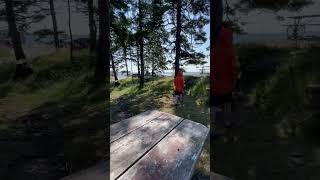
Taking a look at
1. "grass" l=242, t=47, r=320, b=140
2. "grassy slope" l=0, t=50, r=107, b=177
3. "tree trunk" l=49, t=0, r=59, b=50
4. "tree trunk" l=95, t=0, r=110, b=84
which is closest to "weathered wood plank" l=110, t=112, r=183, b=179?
"grassy slope" l=0, t=50, r=107, b=177

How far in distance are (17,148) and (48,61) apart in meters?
1.00

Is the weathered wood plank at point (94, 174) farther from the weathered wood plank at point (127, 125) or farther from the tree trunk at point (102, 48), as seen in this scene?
the tree trunk at point (102, 48)

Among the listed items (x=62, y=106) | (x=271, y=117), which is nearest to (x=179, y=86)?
(x=271, y=117)

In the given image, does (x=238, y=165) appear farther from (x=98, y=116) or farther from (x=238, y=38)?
(x=238, y=38)

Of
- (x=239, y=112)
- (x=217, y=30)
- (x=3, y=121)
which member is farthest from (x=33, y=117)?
(x=217, y=30)

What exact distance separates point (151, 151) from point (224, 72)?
3.71 metres

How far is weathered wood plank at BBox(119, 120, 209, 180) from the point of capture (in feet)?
9.62

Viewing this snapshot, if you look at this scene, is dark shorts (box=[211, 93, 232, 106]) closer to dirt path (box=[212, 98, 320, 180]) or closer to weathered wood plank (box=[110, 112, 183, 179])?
dirt path (box=[212, 98, 320, 180])

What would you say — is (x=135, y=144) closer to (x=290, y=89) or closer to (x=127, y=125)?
(x=127, y=125)

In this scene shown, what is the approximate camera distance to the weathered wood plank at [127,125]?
4.46 metres

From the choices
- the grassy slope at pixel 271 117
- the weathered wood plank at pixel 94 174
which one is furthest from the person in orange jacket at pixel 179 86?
the weathered wood plank at pixel 94 174

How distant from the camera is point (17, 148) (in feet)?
12.4

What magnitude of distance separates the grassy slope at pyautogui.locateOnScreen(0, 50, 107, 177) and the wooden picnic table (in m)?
0.30

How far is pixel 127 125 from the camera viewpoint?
518 cm
